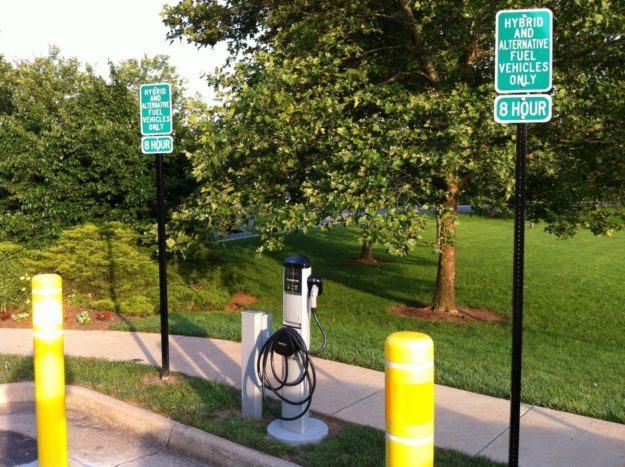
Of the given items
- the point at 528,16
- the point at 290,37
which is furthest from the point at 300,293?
the point at 290,37

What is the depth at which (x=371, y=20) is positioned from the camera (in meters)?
9.40

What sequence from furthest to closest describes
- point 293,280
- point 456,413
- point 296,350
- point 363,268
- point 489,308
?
point 363,268 < point 489,308 < point 456,413 < point 293,280 < point 296,350

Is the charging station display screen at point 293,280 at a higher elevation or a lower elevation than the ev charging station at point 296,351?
higher

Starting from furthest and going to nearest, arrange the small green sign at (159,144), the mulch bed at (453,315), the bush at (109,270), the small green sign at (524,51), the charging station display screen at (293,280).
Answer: the mulch bed at (453,315) → the bush at (109,270) → the small green sign at (159,144) → the charging station display screen at (293,280) → the small green sign at (524,51)

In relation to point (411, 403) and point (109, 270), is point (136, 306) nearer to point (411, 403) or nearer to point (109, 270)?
point (109, 270)

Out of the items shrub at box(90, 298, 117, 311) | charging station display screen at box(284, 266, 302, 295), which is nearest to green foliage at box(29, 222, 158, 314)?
shrub at box(90, 298, 117, 311)

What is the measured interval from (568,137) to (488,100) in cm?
195

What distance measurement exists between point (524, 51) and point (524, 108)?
0.31 meters

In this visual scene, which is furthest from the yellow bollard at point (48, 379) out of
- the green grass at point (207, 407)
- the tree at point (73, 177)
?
the tree at point (73, 177)

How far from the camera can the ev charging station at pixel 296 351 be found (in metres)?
4.39

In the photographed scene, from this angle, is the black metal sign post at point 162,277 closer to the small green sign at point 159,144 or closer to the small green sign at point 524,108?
the small green sign at point 159,144

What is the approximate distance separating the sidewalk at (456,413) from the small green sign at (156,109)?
8.17 feet

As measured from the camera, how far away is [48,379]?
157 inches

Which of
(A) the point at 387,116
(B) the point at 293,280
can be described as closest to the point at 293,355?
(B) the point at 293,280
